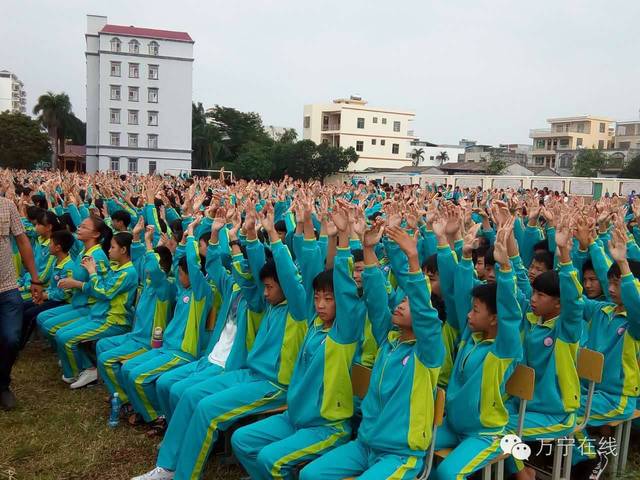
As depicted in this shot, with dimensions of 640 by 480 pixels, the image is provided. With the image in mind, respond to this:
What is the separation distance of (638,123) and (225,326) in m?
63.0

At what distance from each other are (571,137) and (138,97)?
40755 millimetres

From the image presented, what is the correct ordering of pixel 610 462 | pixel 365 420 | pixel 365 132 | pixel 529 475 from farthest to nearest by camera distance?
pixel 365 132, pixel 610 462, pixel 529 475, pixel 365 420

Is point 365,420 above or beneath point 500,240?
beneath

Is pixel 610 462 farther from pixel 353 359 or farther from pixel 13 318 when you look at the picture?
pixel 13 318

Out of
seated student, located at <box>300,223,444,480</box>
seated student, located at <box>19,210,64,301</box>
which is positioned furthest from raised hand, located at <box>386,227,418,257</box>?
seated student, located at <box>19,210,64,301</box>

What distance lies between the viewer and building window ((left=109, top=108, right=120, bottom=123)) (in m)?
40.9

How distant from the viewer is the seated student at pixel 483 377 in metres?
2.63

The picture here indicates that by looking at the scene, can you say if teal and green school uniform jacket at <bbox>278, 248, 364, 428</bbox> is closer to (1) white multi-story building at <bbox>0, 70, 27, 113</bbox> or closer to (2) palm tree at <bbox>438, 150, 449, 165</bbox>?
(2) palm tree at <bbox>438, 150, 449, 165</bbox>

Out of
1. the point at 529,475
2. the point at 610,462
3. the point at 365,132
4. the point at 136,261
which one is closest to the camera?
the point at 529,475

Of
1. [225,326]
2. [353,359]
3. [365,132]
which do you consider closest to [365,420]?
[353,359]

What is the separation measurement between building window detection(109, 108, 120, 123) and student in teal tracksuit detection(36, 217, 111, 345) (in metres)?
38.8

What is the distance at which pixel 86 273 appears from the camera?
191 inches

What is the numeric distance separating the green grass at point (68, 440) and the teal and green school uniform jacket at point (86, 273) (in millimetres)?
698

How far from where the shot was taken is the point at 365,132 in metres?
54.5
